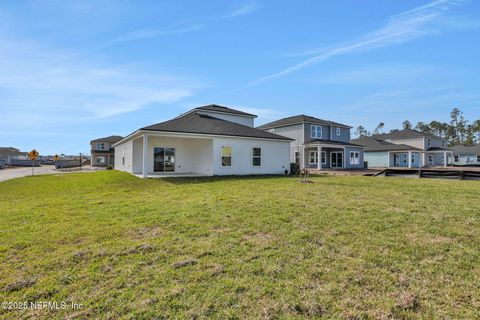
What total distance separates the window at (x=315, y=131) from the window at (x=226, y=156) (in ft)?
51.0

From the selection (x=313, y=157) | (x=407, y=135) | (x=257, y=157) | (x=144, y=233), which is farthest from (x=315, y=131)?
(x=144, y=233)

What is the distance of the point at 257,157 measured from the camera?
784 inches

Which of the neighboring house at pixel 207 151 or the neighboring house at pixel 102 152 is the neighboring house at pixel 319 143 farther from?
the neighboring house at pixel 102 152

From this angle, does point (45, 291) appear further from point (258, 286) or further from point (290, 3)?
point (290, 3)

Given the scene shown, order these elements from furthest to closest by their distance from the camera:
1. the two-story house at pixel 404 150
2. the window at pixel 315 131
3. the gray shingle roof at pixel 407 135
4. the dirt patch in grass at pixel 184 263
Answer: the gray shingle roof at pixel 407 135 → the two-story house at pixel 404 150 → the window at pixel 315 131 → the dirt patch in grass at pixel 184 263

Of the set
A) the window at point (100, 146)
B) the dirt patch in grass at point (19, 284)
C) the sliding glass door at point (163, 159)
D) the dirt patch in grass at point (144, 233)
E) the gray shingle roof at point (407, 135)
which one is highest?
the gray shingle roof at point (407, 135)

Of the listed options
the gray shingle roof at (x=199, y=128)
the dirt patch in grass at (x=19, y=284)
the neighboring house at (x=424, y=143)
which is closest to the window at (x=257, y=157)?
the gray shingle roof at (x=199, y=128)

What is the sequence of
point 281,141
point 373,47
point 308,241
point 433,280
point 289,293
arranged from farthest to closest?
point 281,141
point 373,47
point 308,241
point 433,280
point 289,293

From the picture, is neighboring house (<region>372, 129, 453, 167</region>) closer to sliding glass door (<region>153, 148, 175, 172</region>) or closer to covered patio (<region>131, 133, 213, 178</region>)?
covered patio (<region>131, 133, 213, 178</region>)

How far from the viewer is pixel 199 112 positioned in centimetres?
2475

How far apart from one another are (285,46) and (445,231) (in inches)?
543

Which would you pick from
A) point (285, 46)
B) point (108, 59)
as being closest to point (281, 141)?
point (285, 46)

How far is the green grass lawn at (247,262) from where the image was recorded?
283 centimetres

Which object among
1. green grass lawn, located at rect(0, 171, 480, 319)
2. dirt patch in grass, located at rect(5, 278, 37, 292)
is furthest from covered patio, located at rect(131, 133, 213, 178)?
dirt patch in grass, located at rect(5, 278, 37, 292)
